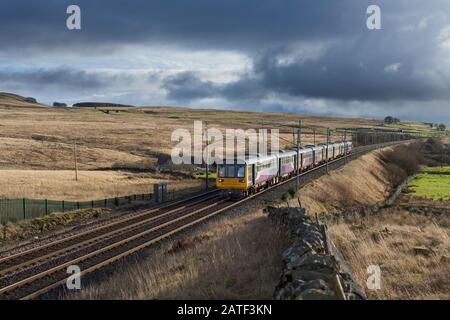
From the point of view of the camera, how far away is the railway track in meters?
17.4

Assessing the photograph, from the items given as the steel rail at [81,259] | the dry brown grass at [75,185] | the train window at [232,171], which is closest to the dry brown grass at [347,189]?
the train window at [232,171]

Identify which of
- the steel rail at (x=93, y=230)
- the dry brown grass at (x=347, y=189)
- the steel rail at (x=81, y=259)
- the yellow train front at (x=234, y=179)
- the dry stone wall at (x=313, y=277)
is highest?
the dry stone wall at (x=313, y=277)

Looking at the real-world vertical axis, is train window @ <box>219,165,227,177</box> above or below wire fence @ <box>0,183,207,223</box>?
above

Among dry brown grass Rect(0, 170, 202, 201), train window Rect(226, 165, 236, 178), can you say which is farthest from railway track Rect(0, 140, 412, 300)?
dry brown grass Rect(0, 170, 202, 201)

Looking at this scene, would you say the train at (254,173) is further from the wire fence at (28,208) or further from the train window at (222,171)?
the wire fence at (28,208)

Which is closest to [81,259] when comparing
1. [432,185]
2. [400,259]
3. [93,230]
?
[93,230]

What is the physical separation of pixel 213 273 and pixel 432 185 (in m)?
70.8

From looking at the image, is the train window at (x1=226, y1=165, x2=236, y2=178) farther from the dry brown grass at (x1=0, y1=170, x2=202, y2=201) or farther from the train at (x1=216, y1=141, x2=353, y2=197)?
the dry brown grass at (x1=0, y1=170, x2=202, y2=201)

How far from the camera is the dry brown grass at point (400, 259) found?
38.3 feet

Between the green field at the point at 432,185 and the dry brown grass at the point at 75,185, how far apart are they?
30.8 m

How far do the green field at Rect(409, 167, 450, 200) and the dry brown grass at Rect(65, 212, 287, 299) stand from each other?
2001 inches

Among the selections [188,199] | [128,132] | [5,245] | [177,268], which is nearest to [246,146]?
[128,132]

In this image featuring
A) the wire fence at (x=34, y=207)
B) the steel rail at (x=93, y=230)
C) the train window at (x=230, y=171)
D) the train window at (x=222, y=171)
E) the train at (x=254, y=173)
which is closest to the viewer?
the steel rail at (x=93, y=230)
